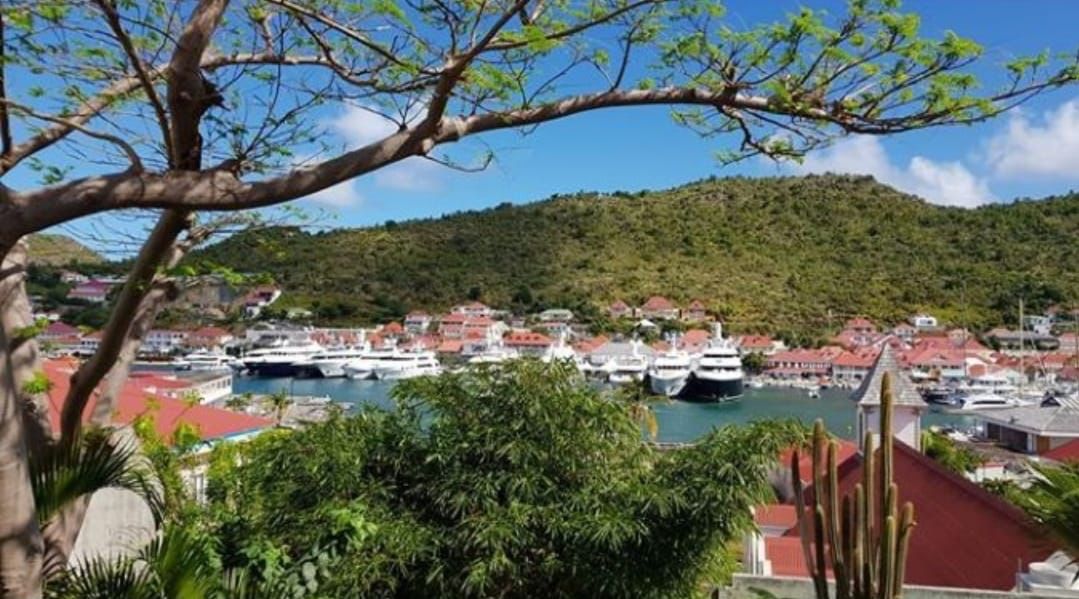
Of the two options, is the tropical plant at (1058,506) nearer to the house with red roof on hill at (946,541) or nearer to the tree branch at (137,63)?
the house with red roof on hill at (946,541)

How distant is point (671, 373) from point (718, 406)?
3.61 meters

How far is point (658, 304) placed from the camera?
6450 cm

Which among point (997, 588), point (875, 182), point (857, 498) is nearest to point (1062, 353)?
point (875, 182)

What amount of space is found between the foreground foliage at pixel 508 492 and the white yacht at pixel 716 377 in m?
39.8

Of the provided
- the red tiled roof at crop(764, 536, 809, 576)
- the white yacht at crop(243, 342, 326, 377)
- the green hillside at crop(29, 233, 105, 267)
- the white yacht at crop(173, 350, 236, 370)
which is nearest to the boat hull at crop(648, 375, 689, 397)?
the white yacht at crop(243, 342, 326, 377)

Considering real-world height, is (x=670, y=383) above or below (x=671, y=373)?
below

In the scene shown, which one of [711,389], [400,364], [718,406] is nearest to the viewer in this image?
[718,406]

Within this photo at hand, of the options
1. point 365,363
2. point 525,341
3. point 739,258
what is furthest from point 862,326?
point 365,363

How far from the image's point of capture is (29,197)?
227 cm

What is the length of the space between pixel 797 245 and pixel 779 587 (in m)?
67.7

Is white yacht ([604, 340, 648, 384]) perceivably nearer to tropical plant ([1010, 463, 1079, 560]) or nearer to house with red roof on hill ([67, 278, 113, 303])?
house with red roof on hill ([67, 278, 113, 303])

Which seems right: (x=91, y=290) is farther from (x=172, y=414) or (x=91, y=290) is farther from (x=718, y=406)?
(x=718, y=406)

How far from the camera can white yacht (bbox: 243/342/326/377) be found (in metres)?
52.6

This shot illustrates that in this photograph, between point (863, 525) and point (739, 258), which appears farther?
point (739, 258)
